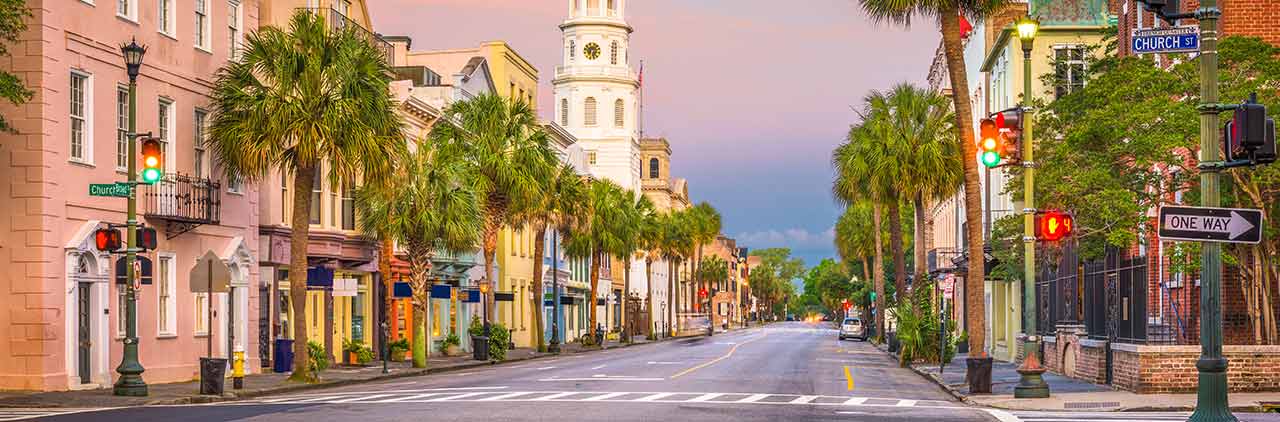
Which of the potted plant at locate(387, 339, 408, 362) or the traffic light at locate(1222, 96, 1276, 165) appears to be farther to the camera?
the potted plant at locate(387, 339, 408, 362)

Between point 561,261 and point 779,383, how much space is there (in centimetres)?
5385

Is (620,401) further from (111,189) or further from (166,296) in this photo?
(166,296)

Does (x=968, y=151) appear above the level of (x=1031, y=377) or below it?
above

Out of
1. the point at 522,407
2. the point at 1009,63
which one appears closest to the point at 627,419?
the point at 522,407

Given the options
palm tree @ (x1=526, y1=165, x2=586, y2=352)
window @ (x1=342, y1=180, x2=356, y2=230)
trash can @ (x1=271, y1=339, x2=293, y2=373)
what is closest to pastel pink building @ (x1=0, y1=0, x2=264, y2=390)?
trash can @ (x1=271, y1=339, x2=293, y2=373)

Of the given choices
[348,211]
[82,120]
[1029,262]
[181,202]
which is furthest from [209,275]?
[348,211]

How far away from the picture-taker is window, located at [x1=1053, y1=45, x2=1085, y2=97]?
42.7 m

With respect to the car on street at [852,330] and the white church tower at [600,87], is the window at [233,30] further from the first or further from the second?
the white church tower at [600,87]

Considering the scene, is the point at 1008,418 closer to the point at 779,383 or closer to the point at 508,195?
the point at 779,383

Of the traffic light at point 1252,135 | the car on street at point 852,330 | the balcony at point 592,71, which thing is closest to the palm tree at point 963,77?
the traffic light at point 1252,135

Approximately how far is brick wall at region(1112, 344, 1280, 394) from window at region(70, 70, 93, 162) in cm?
2031

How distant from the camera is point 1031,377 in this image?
27188 mm

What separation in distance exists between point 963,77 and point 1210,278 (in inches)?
562

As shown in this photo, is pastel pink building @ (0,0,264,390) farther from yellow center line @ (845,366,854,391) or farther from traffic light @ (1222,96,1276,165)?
traffic light @ (1222,96,1276,165)
